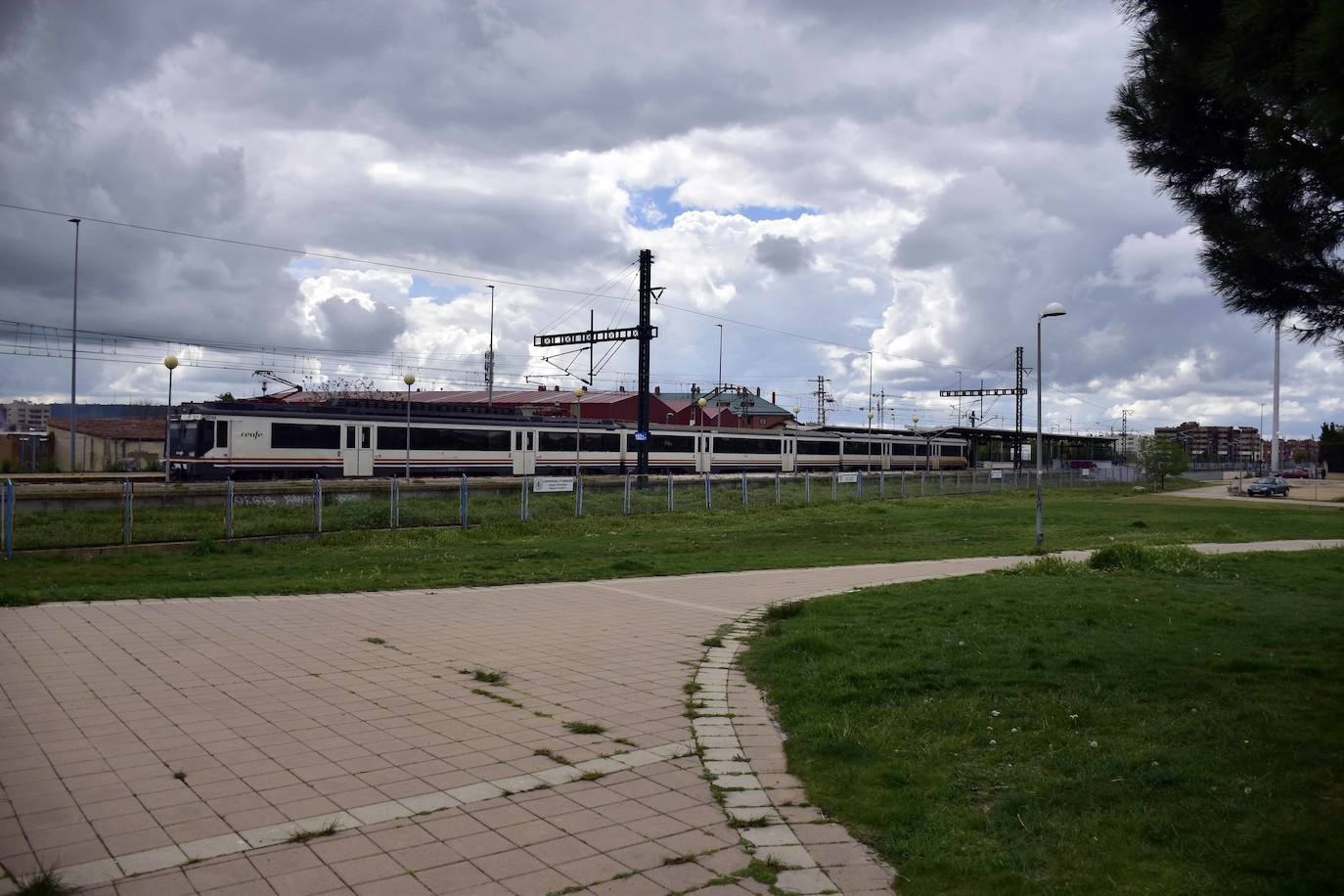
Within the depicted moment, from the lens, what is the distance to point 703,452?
2096 inches

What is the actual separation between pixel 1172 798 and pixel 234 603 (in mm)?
10258

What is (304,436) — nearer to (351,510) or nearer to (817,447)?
(351,510)

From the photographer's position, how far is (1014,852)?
432cm

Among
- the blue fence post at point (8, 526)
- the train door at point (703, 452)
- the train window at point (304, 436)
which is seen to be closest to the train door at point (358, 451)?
the train window at point (304, 436)

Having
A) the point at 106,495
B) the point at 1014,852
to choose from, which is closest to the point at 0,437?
the point at 106,495

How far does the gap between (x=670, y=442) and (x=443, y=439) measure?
47.1 ft

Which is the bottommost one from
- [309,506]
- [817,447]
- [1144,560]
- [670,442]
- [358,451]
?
[1144,560]

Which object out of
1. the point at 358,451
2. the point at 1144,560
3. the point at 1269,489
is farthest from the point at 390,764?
the point at 1269,489

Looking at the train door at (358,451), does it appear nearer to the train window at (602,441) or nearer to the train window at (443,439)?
the train window at (443,439)

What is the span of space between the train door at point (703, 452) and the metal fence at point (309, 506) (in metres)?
16.4

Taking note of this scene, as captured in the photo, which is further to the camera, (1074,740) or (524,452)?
(524,452)

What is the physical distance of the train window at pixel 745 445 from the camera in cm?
5519

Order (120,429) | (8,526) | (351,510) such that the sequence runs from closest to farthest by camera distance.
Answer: (8,526), (351,510), (120,429)

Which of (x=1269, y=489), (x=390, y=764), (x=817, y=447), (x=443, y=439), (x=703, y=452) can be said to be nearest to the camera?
(x=390, y=764)
